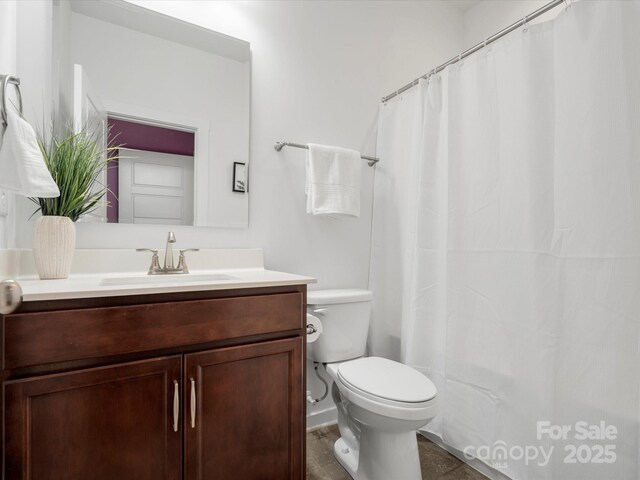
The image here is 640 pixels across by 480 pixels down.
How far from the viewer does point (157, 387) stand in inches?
38.8

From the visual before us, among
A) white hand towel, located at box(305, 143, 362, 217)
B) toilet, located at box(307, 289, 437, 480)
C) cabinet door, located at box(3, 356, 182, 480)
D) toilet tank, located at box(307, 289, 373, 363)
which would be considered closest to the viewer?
cabinet door, located at box(3, 356, 182, 480)

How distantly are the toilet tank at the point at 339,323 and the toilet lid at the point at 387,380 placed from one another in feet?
0.38

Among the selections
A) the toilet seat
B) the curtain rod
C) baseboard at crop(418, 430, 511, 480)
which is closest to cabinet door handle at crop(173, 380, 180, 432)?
the toilet seat

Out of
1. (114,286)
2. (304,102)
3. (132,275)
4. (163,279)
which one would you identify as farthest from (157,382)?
(304,102)

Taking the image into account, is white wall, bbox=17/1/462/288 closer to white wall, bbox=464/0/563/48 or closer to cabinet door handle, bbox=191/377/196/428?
white wall, bbox=464/0/563/48

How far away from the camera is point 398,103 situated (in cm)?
193

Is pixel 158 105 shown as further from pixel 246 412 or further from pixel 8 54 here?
pixel 246 412

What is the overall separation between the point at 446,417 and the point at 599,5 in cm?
→ 171

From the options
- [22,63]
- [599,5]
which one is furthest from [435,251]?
[22,63]

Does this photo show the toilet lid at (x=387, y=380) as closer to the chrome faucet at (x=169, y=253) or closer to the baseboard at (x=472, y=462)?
the baseboard at (x=472, y=462)

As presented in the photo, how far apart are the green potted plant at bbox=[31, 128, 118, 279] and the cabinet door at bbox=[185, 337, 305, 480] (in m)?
0.57

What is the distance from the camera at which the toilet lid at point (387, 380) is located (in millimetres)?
1250

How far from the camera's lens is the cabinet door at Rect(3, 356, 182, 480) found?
0.83m

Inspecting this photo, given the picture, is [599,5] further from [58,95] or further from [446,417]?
[58,95]
